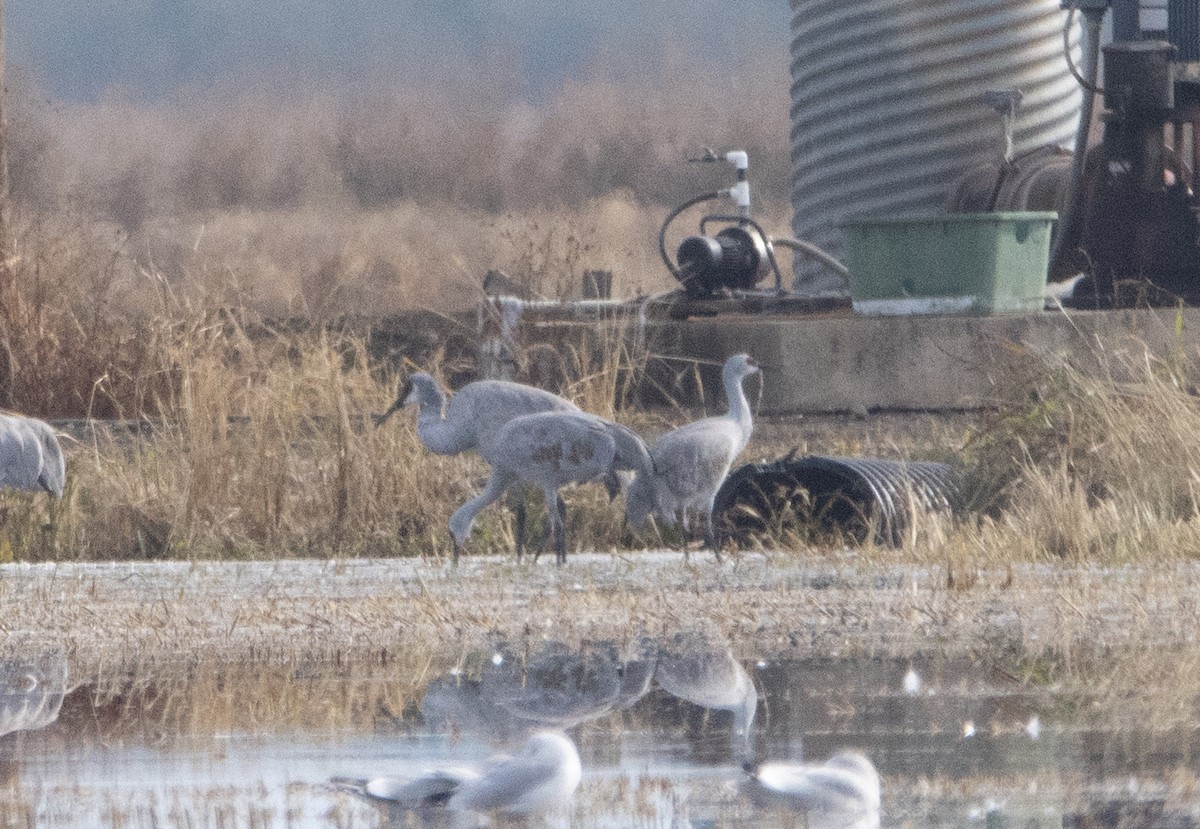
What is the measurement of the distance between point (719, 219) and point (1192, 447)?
16.5 ft

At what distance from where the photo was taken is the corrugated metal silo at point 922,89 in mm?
15734

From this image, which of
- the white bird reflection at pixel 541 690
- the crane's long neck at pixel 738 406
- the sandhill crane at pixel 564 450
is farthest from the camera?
the crane's long neck at pixel 738 406

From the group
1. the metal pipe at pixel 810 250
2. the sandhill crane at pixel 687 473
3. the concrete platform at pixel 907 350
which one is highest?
the metal pipe at pixel 810 250

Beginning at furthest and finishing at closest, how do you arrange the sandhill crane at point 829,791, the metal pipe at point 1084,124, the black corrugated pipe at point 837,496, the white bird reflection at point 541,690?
the metal pipe at point 1084,124 < the black corrugated pipe at point 837,496 < the white bird reflection at point 541,690 < the sandhill crane at point 829,791

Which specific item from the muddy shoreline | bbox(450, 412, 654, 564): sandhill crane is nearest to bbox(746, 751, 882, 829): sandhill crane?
the muddy shoreline

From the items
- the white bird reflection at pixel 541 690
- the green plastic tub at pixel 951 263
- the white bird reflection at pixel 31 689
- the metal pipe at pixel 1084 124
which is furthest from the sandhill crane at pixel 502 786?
the metal pipe at pixel 1084 124

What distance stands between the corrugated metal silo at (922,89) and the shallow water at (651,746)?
10.3m

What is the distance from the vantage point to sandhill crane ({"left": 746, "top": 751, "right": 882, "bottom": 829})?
4.04 meters

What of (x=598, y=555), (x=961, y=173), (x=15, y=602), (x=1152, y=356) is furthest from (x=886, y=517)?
(x=961, y=173)

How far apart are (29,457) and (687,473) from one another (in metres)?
2.83

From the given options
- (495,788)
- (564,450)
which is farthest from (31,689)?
(564,450)

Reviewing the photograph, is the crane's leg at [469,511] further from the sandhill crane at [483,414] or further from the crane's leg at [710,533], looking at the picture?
the crane's leg at [710,533]

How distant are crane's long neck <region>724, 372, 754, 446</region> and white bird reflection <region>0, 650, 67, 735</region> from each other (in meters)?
3.28

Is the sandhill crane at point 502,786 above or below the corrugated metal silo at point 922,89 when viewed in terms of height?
below
